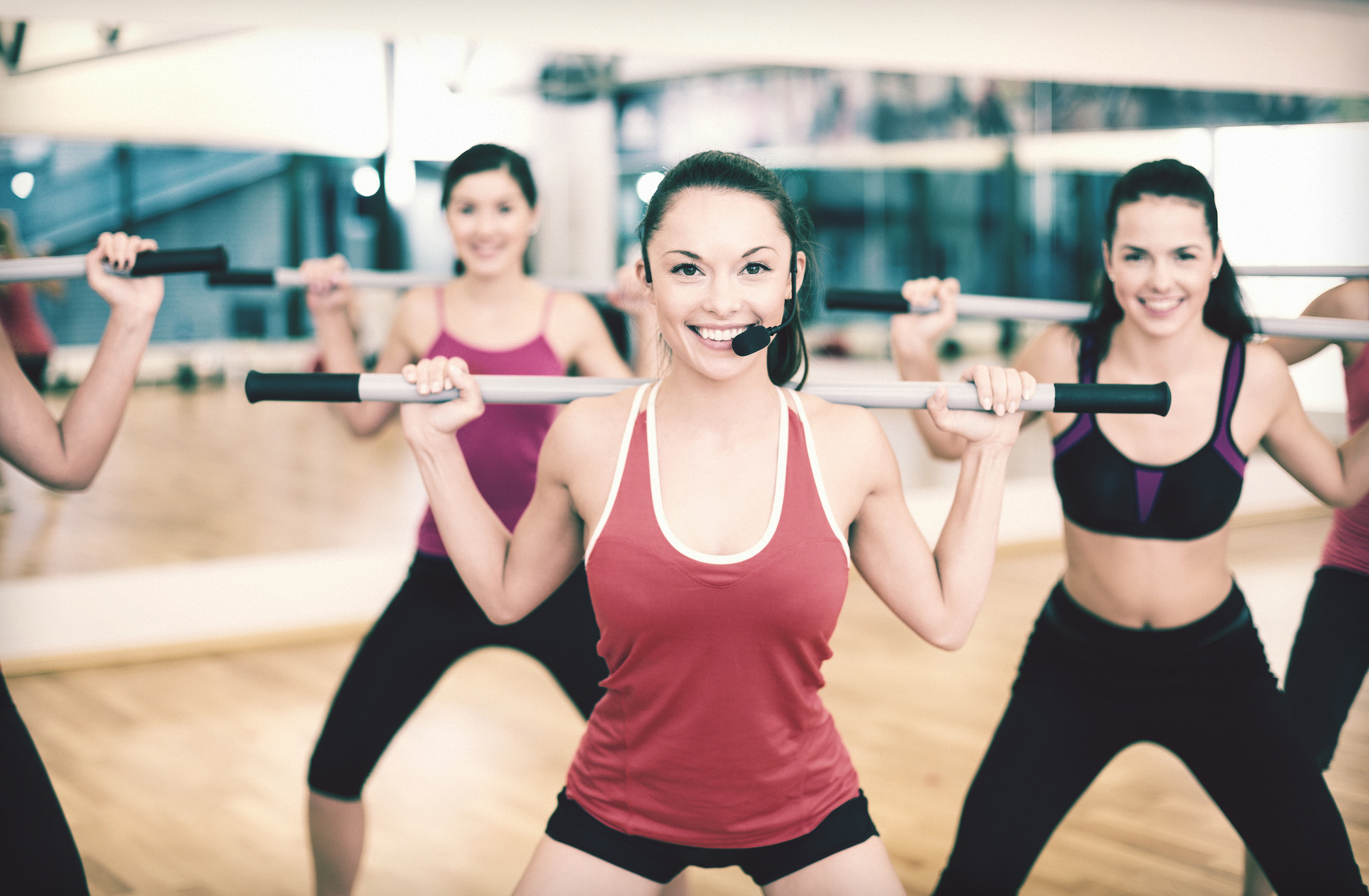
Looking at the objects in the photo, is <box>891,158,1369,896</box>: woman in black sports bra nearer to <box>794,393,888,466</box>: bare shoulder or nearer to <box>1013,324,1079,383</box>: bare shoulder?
<box>1013,324,1079,383</box>: bare shoulder

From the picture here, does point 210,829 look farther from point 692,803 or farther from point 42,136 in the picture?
point 42,136

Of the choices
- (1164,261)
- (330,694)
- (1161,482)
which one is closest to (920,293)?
(1164,261)

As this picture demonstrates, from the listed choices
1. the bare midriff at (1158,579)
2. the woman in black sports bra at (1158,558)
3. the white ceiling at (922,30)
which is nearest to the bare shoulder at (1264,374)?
the woman in black sports bra at (1158,558)

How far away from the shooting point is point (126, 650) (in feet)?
13.7

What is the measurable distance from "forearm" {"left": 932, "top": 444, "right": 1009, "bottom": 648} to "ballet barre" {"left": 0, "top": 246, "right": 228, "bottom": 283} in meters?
1.18

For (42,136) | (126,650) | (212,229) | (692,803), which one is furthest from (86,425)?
(212,229)

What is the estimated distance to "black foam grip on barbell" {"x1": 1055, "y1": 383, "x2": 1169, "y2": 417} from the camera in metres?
1.45

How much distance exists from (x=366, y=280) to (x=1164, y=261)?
1576 millimetres

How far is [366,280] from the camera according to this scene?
2432 millimetres

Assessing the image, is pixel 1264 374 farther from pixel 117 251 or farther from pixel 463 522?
pixel 117 251

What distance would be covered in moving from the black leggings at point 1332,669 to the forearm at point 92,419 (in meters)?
2.04

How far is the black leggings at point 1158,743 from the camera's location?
1637 mm

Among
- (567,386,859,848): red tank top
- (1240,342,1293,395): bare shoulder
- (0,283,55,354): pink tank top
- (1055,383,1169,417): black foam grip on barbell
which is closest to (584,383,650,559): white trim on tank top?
(567,386,859,848): red tank top

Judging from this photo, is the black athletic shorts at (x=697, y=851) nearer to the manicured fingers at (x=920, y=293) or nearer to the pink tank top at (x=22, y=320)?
the manicured fingers at (x=920, y=293)
